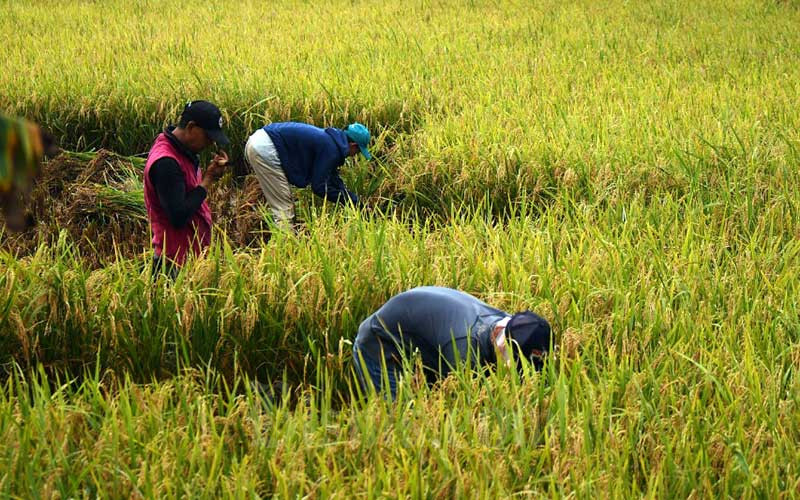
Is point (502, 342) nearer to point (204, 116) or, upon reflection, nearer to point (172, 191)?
point (172, 191)

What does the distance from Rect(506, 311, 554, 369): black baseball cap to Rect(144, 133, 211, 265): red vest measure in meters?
1.58

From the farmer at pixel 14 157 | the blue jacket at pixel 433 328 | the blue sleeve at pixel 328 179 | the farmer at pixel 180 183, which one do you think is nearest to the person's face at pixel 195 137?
the farmer at pixel 180 183

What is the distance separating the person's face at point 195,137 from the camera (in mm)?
4023

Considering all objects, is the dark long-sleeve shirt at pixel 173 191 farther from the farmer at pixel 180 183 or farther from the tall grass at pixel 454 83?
the tall grass at pixel 454 83

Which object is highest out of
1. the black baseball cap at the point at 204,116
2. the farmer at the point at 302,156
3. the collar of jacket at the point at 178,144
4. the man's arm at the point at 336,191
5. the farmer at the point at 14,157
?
the farmer at the point at 14,157

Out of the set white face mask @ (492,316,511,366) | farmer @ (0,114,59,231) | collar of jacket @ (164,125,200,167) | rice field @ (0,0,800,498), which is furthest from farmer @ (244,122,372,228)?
farmer @ (0,114,59,231)

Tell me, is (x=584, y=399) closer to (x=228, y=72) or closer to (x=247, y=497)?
(x=247, y=497)

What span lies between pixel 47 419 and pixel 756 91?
532cm

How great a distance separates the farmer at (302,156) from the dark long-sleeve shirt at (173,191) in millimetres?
960

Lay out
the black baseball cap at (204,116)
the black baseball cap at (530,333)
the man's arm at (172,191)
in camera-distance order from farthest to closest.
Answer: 1. the black baseball cap at (204,116)
2. the man's arm at (172,191)
3. the black baseball cap at (530,333)

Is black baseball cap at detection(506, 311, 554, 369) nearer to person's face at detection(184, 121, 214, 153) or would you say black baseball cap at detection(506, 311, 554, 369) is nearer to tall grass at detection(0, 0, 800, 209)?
person's face at detection(184, 121, 214, 153)

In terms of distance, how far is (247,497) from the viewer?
2.38 meters

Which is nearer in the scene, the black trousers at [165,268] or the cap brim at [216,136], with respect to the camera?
the black trousers at [165,268]

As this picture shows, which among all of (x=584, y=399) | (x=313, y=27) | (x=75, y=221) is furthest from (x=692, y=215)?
(x=313, y=27)
